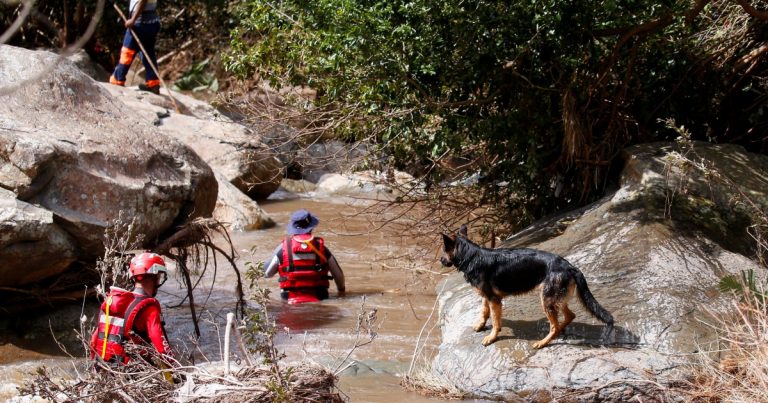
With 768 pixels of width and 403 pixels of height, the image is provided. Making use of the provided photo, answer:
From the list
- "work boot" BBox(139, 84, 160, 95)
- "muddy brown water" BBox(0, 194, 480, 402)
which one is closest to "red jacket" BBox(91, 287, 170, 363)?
"muddy brown water" BBox(0, 194, 480, 402)

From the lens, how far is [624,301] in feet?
24.0

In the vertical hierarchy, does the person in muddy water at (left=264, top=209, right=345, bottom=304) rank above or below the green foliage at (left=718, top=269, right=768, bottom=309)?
below

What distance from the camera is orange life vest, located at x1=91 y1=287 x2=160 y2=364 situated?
20.1 ft

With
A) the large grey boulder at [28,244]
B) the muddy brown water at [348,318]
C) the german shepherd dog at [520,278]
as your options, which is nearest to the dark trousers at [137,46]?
the muddy brown water at [348,318]

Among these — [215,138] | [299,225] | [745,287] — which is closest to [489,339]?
[745,287]

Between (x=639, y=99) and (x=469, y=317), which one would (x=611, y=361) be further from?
(x=639, y=99)

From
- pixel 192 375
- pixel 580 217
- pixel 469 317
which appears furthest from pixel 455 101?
pixel 192 375

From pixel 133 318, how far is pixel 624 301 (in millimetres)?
3763

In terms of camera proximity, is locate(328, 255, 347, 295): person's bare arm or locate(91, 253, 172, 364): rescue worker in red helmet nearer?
locate(91, 253, 172, 364): rescue worker in red helmet

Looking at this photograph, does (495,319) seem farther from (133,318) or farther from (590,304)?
(133,318)

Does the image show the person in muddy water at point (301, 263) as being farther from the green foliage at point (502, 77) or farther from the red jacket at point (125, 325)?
the red jacket at point (125, 325)

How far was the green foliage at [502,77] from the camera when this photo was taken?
8.70 m

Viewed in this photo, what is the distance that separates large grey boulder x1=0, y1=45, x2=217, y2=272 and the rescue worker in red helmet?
131 cm

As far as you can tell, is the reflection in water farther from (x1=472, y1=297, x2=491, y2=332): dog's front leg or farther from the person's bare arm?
(x1=472, y1=297, x2=491, y2=332): dog's front leg
